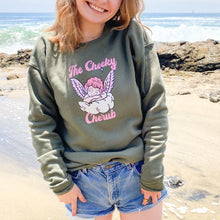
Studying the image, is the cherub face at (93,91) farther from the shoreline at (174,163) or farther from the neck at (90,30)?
the shoreline at (174,163)

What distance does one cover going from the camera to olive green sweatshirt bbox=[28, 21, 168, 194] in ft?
4.70

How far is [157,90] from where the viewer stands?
1.46 m

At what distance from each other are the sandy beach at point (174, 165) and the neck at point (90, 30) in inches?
61.3

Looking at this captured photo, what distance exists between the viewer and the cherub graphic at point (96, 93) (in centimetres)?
143

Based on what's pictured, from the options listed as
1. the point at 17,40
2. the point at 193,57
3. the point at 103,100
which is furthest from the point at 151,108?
the point at 17,40

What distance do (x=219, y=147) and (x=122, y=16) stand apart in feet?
8.90

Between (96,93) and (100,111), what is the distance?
0.28 ft

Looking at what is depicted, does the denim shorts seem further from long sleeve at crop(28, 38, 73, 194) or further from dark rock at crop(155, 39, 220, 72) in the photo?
dark rock at crop(155, 39, 220, 72)

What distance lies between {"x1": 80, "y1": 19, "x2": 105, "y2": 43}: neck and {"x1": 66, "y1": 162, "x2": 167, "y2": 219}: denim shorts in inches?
23.5

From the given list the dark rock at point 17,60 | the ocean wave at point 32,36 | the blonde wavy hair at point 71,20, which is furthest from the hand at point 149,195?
the ocean wave at point 32,36

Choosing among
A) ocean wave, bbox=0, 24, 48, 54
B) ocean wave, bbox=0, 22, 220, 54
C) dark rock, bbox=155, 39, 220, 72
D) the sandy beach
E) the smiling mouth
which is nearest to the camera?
the smiling mouth

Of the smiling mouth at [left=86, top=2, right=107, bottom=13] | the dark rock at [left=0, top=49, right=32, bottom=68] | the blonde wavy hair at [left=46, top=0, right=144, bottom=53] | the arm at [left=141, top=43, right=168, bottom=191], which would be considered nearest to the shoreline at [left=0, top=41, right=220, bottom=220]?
the arm at [left=141, top=43, right=168, bottom=191]

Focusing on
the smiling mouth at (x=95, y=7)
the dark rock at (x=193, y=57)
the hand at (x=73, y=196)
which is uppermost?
the smiling mouth at (x=95, y=7)

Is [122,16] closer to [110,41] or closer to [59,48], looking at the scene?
[110,41]
